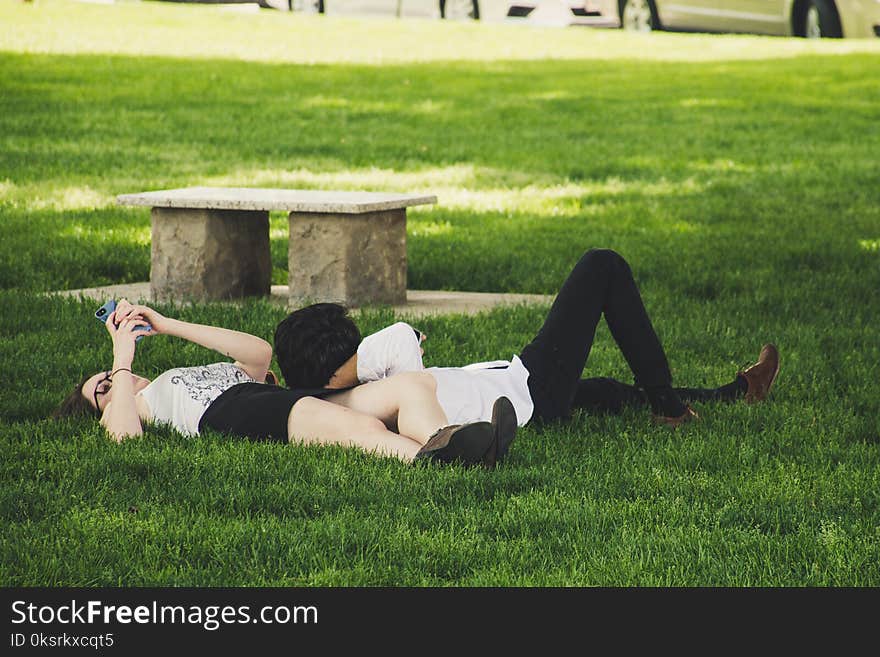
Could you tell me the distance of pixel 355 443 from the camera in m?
5.18

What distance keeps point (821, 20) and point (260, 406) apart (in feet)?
68.8

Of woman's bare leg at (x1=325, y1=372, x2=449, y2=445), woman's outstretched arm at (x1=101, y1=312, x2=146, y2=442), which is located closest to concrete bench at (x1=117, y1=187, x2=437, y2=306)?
woman's outstretched arm at (x1=101, y1=312, x2=146, y2=442)

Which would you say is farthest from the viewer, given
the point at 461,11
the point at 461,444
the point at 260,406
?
the point at 461,11

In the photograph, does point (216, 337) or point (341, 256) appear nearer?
point (216, 337)

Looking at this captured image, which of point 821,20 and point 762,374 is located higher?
point 821,20

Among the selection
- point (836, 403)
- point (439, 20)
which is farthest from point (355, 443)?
point (439, 20)

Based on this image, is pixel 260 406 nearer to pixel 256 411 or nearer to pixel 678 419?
pixel 256 411

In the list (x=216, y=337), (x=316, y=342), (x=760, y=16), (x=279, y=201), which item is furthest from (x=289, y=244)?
(x=760, y=16)

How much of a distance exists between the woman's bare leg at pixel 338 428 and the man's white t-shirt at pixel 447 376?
230 mm

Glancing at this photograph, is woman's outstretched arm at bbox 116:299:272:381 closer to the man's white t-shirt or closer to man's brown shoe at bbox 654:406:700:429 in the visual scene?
the man's white t-shirt

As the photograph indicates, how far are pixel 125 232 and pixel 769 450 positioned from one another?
6.57 meters

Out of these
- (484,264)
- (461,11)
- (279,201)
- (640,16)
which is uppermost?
(461,11)

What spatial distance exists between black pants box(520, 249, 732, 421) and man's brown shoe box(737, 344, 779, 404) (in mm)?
616

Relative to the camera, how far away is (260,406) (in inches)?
210
